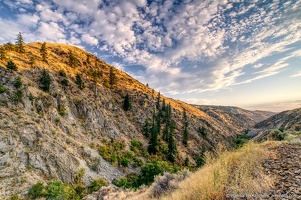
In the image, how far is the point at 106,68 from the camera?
83.1 metres

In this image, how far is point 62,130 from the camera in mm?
33906

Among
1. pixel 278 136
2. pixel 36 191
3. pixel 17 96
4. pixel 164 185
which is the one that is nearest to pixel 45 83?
pixel 17 96

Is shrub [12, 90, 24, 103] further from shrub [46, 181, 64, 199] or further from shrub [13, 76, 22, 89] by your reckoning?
shrub [46, 181, 64, 199]

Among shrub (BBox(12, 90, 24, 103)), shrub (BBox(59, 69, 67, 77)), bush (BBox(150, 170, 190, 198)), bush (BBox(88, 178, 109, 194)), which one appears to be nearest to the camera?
bush (BBox(150, 170, 190, 198))

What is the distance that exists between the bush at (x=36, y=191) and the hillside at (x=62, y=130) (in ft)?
2.53

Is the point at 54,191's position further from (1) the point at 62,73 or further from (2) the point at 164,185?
(1) the point at 62,73

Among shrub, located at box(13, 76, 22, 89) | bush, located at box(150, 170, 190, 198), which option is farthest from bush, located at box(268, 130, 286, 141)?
shrub, located at box(13, 76, 22, 89)

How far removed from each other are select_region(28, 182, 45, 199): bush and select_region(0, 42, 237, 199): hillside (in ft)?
2.53

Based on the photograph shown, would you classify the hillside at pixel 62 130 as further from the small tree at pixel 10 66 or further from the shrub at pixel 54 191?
the shrub at pixel 54 191

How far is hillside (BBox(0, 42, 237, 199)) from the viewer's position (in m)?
23.7

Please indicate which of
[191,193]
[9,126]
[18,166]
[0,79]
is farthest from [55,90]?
[191,193]

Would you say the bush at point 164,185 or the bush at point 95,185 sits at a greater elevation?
the bush at point 164,185

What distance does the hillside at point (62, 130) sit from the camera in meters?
23.7

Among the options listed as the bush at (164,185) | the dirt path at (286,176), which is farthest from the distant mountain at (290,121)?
the dirt path at (286,176)
